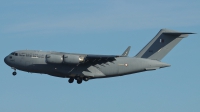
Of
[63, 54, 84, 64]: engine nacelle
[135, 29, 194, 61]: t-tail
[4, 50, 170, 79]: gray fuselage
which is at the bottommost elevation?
[4, 50, 170, 79]: gray fuselage

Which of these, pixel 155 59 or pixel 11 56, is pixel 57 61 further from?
pixel 155 59

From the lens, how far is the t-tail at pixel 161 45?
124 feet

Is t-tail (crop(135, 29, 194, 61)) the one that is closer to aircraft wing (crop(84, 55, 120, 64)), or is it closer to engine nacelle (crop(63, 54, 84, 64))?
aircraft wing (crop(84, 55, 120, 64))

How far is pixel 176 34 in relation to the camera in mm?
37750

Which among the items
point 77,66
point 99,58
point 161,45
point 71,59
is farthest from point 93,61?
point 161,45

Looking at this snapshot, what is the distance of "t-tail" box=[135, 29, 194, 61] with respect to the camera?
37875 millimetres

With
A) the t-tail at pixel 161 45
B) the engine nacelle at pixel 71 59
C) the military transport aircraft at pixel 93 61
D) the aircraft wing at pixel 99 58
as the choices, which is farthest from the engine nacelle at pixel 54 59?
the t-tail at pixel 161 45

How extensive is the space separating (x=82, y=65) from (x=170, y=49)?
6.76 meters

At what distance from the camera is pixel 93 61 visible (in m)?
36.4

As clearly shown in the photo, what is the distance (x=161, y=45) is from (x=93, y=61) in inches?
217

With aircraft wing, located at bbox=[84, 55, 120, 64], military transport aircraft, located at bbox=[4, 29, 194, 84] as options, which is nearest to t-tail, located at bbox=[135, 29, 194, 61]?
military transport aircraft, located at bbox=[4, 29, 194, 84]

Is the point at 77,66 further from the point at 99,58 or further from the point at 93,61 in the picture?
the point at 99,58

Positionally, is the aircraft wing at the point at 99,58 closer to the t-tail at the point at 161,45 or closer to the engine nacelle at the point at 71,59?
the engine nacelle at the point at 71,59

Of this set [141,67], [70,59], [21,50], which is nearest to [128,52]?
[141,67]
